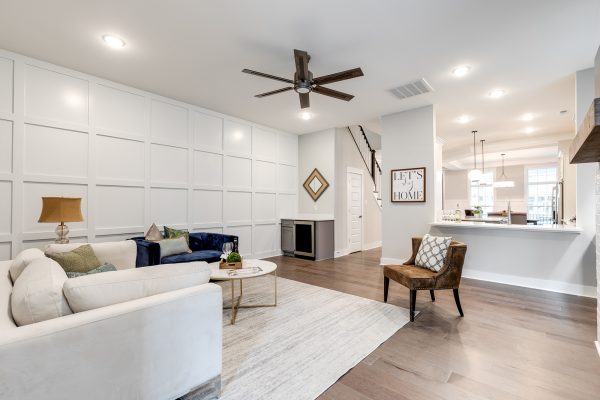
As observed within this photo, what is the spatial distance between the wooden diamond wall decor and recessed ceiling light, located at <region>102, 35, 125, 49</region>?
4326mm

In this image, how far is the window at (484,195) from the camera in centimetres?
1091

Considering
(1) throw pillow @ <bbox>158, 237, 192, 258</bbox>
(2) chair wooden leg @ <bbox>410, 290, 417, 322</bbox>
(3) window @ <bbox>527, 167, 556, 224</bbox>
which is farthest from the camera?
(3) window @ <bbox>527, 167, 556, 224</bbox>

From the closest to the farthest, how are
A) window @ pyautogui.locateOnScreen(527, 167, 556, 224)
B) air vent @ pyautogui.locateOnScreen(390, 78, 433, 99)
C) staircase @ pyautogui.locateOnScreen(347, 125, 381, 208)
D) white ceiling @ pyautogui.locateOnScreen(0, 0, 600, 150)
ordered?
1. white ceiling @ pyautogui.locateOnScreen(0, 0, 600, 150)
2. air vent @ pyautogui.locateOnScreen(390, 78, 433, 99)
3. staircase @ pyautogui.locateOnScreen(347, 125, 381, 208)
4. window @ pyautogui.locateOnScreen(527, 167, 556, 224)

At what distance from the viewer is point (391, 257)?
5.26 metres

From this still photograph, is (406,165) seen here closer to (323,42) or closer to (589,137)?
(323,42)

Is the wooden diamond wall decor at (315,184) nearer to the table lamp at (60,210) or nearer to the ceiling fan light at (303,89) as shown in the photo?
the ceiling fan light at (303,89)

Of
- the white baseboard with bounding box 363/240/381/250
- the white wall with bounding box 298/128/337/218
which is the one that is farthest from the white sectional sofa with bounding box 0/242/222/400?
the white baseboard with bounding box 363/240/381/250

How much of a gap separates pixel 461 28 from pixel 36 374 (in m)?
3.83

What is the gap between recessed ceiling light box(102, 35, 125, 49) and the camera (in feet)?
9.52

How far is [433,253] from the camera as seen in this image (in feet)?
10.4

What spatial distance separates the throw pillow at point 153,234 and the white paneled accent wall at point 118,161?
0.28m

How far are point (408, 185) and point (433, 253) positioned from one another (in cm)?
211

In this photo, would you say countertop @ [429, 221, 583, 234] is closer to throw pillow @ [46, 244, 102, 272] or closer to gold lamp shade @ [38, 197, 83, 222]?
throw pillow @ [46, 244, 102, 272]

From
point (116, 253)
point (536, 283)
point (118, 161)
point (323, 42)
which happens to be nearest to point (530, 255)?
point (536, 283)
